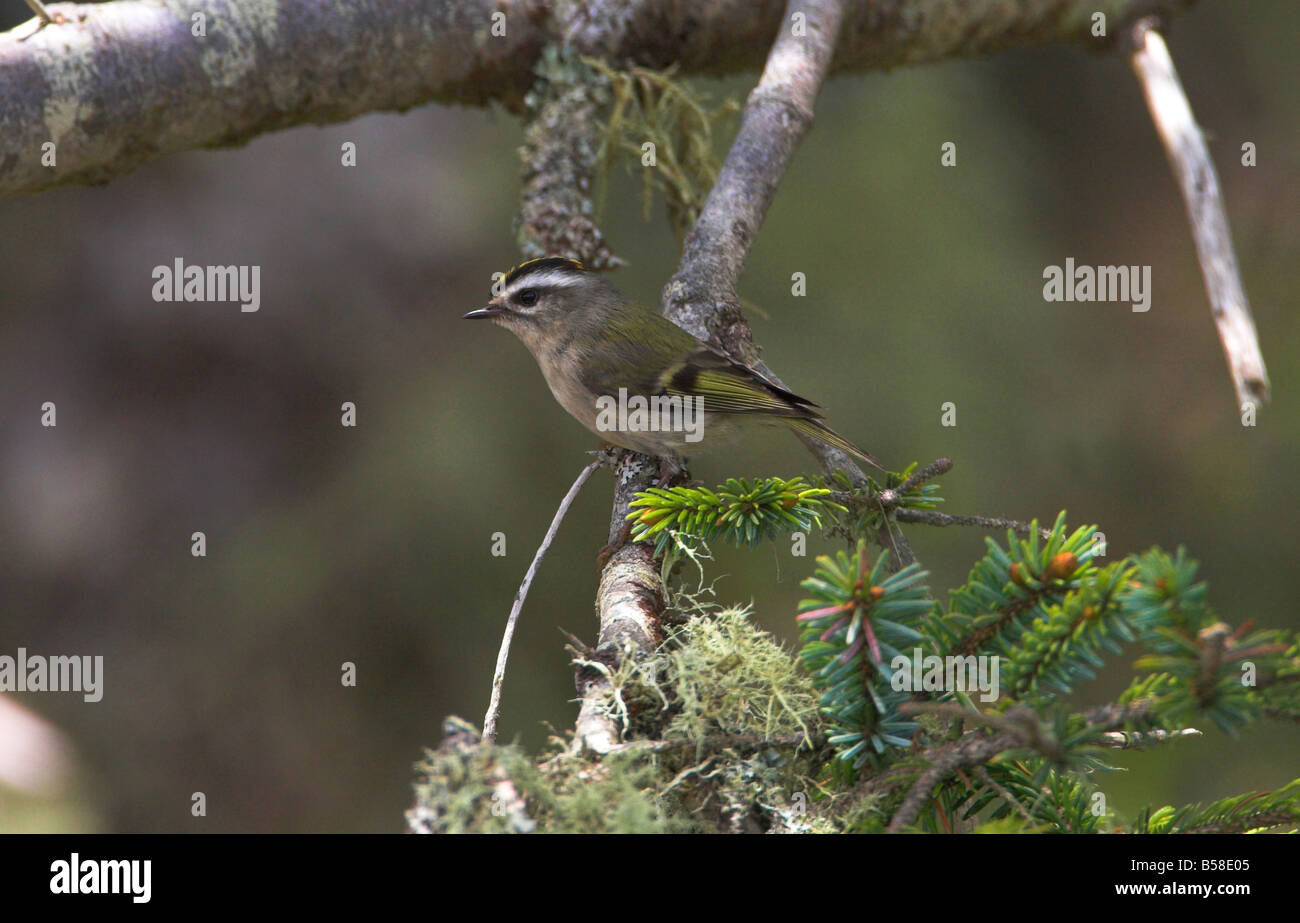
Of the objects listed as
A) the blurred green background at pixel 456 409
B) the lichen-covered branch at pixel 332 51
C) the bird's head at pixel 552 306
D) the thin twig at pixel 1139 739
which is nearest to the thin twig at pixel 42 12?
the lichen-covered branch at pixel 332 51

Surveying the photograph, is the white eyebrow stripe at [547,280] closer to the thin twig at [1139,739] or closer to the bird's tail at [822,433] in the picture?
the bird's tail at [822,433]

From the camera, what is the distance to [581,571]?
3664 mm

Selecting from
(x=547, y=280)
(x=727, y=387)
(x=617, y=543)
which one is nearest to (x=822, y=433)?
(x=727, y=387)

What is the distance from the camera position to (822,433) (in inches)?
98.8

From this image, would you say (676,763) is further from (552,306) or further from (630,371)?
(552,306)

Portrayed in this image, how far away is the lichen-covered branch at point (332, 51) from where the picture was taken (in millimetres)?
2379

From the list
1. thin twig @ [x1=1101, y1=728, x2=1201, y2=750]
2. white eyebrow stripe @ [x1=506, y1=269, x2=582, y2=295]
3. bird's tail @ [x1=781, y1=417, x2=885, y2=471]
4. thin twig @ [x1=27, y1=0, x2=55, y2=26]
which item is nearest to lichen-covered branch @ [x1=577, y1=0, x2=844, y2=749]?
bird's tail @ [x1=781, y1=417, x2=885, y2=471]

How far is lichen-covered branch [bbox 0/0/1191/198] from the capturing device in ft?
7.80

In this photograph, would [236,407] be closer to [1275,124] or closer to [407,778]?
[407,778]

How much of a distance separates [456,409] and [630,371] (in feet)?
3.57

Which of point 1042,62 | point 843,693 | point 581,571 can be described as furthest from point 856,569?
point 1042,62

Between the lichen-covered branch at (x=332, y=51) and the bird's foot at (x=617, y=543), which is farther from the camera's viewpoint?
the lichen-covered branch at (x=332, y=51)

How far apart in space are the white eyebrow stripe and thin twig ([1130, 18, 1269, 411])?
165 cm

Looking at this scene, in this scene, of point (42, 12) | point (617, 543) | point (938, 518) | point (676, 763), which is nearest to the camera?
point (676, 763)
